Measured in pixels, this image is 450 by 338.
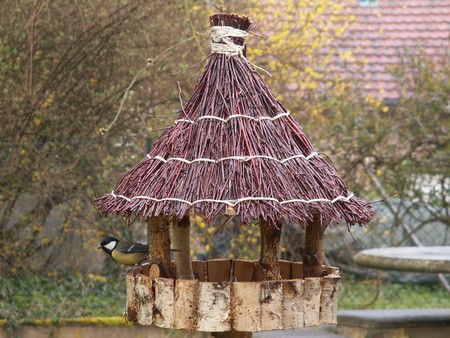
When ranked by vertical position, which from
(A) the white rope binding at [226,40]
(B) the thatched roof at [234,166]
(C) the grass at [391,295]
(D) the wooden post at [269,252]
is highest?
(A) the white rope binding at [226,40]

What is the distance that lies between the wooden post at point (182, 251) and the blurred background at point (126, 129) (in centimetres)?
256

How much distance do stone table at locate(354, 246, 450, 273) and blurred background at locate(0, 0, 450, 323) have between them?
1.11 metres

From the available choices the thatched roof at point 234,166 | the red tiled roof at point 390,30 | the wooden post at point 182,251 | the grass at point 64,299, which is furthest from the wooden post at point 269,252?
the red tiled roof at point 390,30

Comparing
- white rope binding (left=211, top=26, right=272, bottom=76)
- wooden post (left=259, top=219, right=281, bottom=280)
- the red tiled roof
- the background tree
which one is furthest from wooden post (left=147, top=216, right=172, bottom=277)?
the red tiled roof

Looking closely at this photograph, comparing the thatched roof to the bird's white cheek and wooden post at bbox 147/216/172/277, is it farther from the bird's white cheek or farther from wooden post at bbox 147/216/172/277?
the bird's white cheek

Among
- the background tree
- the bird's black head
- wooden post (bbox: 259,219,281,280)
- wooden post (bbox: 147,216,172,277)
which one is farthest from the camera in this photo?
the background tree

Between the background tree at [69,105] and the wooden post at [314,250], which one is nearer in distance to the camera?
the wooden post at [314,250]

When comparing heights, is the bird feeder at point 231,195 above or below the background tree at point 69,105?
below

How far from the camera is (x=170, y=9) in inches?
346

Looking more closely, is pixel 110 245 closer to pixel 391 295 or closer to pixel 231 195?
pixel 231 195

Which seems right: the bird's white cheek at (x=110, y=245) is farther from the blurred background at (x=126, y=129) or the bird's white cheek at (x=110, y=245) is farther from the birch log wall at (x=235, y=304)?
the birch log wall at (x=235, y=304)

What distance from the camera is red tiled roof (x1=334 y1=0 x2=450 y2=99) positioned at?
47.2ft

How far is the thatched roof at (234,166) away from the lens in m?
3.99

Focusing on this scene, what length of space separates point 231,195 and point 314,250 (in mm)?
893
